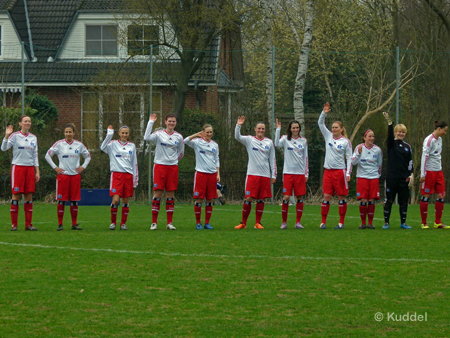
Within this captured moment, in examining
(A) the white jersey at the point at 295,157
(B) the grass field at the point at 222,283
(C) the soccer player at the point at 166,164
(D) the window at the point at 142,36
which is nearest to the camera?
(B) the grass field at the point at 222,283

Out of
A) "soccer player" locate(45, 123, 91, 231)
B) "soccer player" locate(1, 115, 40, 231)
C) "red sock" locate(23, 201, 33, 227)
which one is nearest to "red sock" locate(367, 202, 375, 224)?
"soccer player" locate(45, 123, 91, 231)

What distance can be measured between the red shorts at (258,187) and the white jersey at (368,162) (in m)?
→ 1.60

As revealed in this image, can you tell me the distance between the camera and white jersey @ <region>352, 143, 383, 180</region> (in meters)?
11.0

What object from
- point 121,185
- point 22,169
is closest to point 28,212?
point 22,169

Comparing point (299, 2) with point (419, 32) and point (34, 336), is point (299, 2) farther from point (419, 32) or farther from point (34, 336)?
point (34, 336)

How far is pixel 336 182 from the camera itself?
10.9 metres

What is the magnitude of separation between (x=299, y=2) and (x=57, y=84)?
38.7ft

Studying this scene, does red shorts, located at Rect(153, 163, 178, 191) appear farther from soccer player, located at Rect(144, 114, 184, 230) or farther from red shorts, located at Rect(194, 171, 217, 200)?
red shorts, located at Rect(194, 171, 217, 200)

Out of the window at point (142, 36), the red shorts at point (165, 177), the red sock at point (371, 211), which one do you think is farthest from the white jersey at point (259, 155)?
the window at point (142, 36)

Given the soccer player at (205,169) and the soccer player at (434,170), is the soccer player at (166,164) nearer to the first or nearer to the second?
the soccer player at (205,169)

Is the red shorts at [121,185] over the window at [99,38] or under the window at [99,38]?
under

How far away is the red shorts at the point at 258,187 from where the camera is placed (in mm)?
10828

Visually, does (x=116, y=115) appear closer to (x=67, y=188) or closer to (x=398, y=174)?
(x=67, y=188)

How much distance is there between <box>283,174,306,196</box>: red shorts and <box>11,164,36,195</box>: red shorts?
4.28 meters
